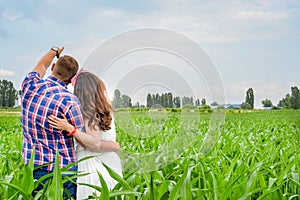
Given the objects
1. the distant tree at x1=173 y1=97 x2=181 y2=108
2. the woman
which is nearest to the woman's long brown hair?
the woman

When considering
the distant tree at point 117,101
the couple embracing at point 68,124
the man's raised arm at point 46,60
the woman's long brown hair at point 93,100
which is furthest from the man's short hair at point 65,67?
the distant tree at point 117,101

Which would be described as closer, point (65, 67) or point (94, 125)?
point (94, 125)

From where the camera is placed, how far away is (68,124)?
2129 mm

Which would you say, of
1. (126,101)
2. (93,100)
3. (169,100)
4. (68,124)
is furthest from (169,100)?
(68,124)

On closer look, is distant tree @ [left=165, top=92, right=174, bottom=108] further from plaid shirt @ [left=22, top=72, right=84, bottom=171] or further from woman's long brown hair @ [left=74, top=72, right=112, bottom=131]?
plaid shirt @ [left=22, top=72, right=84, bottom=171]

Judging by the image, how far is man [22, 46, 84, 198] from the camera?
2.18 meters

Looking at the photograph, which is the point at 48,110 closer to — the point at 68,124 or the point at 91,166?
the point at 68,124

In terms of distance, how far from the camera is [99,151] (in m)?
2.06

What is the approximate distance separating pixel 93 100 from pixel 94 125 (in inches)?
6.0

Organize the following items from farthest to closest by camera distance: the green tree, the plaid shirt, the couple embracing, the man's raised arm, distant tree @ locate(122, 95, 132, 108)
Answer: the man's raised arm, the plaid shirt, the couple embracing, the green tree, distant tree @ locate(122, 95, 132, 108)

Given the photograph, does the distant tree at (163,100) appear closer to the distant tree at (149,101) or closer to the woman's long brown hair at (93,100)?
the distant tree at (149,101)

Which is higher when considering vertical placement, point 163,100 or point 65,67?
point 65,67

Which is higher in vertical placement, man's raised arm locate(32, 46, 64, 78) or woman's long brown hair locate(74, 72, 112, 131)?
man's raised arm locate(32, 46, 64, 78)

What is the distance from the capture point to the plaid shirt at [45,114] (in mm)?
2174
